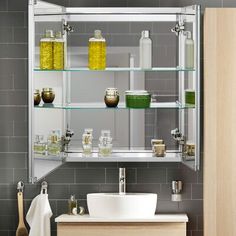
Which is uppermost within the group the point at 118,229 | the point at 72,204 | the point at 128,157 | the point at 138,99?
the point at 138,99

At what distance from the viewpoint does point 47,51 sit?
4195mm

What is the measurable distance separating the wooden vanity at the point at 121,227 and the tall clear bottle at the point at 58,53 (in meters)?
1.01

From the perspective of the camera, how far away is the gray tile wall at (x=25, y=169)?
16.0ft

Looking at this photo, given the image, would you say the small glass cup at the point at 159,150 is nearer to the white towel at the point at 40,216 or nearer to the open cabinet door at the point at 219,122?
the open cabinet door at the point at 219,122

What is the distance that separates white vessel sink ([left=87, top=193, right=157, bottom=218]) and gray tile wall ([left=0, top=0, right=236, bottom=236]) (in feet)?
0.85

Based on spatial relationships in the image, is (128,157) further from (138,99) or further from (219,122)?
(219,122)

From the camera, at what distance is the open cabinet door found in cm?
453

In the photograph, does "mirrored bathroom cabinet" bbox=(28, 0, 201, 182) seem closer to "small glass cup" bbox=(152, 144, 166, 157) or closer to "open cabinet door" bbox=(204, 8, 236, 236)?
"small glass cup" bbox=(152, 144, 166, 157)

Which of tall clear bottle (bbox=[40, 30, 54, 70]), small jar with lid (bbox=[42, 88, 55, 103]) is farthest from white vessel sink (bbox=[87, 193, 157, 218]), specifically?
tall clear bottle (bbox=[40, 30, 54, 70])

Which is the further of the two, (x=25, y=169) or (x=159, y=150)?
(x=25, y=169)

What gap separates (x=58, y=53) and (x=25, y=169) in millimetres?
988

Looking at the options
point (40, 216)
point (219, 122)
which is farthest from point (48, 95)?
point (219, 122)

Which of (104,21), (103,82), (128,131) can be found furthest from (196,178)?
(104,21)

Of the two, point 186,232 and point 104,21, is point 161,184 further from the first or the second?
point 104,21
